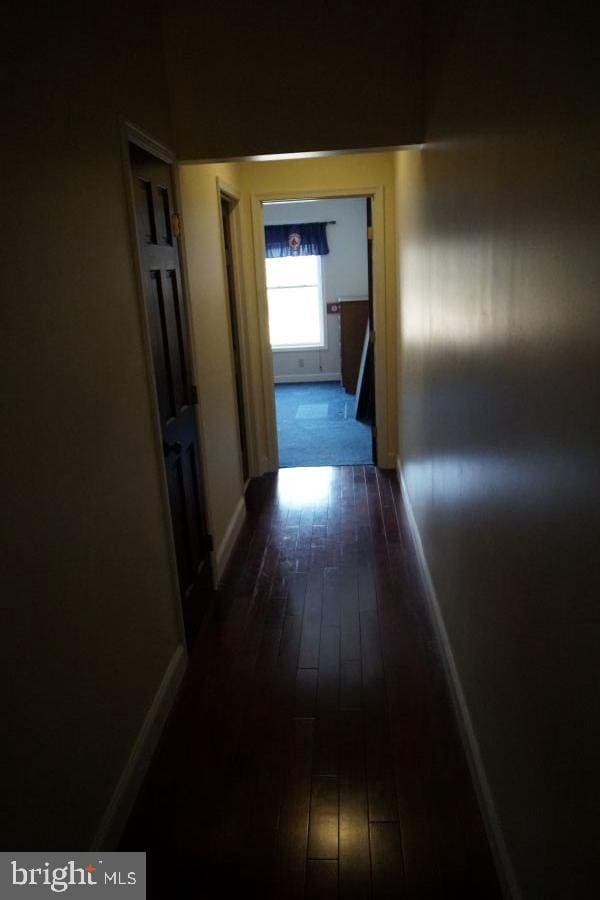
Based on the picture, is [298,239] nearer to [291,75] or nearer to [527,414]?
[291,75]

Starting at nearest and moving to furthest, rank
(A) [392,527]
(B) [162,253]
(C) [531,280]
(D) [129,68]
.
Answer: (C) [531,280] < (D) [129,68] < (B) [162,253] < (A) [392,527]

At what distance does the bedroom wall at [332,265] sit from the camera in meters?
8.13

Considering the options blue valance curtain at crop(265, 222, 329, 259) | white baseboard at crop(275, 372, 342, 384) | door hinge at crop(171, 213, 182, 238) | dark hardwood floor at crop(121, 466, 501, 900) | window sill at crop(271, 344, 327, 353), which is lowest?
dark hardwood floor at crop(121, 466, 501, 900)

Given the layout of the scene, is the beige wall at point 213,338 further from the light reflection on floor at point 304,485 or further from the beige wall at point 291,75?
the light reflection on floor at point 304,485

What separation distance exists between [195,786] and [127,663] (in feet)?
1.57

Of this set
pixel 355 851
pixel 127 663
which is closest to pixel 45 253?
pixel 127 663

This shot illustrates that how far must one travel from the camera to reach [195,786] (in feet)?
6.68

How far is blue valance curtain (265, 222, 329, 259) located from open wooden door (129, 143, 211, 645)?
5.67m

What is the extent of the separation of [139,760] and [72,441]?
1.14m

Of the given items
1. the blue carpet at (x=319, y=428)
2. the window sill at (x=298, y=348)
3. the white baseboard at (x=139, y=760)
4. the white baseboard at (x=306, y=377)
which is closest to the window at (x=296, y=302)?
the window sill at (x=298, y=348)

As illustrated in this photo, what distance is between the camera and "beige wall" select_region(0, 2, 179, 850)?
1366 mm

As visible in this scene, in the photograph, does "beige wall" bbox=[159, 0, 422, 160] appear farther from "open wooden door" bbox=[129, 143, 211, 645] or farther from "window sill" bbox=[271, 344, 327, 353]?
"window sill" bbox=[271, 344, 327, 353]

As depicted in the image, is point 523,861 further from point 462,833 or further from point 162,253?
point 162,253
